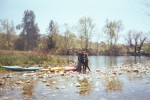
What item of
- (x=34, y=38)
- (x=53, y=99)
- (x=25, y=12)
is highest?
(x=25, y=12)

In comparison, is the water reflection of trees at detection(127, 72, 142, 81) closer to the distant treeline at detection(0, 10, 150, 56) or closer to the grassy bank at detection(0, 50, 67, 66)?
the grassy bank at detection(0, 50, 67, 66)

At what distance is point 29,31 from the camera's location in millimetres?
97875

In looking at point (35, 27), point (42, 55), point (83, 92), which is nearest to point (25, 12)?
point (35, 27)

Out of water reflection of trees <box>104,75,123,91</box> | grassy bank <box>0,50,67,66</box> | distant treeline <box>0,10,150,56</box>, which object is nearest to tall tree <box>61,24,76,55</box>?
distant treeline <box>0,10,150,56</box>

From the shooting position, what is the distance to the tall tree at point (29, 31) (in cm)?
9531

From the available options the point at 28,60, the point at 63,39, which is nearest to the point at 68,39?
the point at 63,39

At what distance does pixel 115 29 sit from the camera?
10800cm

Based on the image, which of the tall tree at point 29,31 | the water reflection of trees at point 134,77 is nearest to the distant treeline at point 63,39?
the tall tree at point 29,31

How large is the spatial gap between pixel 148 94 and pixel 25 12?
91.8 meters

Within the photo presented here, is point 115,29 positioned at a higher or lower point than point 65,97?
higher

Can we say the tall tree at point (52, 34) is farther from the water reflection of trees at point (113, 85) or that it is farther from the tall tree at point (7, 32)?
the water reflection of trees at point (113, 85)

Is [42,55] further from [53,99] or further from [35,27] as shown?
[35,27]

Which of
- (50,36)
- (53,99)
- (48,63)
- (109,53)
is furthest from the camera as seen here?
(109,53)

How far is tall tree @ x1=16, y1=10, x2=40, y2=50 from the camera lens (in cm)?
9531
